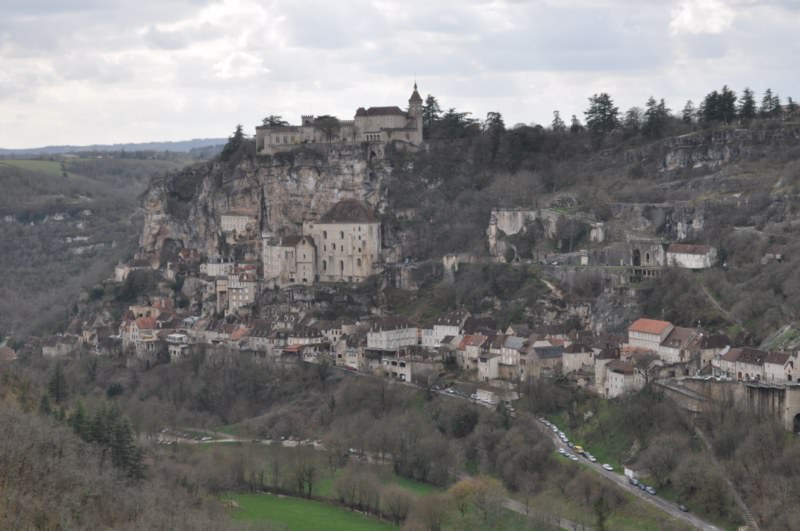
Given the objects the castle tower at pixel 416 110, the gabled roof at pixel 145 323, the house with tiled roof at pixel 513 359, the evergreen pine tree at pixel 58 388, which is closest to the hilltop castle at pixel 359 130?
the castle tower at pixel 416 110

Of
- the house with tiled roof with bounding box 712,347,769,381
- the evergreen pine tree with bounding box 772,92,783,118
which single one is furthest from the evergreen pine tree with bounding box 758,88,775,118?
the house with tiled roof with bounding box 712,347,769,381

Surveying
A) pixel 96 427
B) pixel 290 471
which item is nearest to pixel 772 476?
pixel 290 471

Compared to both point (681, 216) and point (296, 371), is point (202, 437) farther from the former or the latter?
point (681, 216)

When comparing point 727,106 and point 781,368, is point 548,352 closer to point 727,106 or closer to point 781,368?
point 781,368

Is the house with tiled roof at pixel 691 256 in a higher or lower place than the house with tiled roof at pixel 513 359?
higher

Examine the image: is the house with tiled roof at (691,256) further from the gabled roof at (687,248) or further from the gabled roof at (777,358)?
the gabled roof at (777,358)

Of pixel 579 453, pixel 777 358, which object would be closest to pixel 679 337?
pixel 777 358
